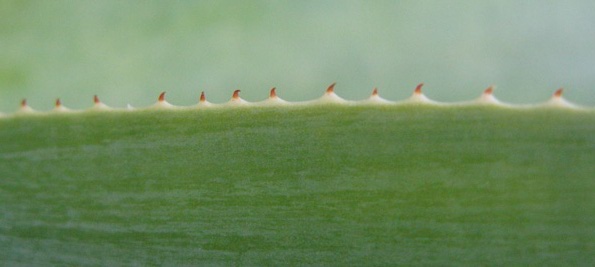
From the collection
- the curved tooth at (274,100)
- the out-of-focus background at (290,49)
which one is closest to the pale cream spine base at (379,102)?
the curved tooth at (274,100)

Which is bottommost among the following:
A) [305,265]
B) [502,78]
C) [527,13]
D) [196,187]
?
[305,265]

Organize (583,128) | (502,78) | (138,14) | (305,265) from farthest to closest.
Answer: (138,14), (502,78), (305,265), (583,128)

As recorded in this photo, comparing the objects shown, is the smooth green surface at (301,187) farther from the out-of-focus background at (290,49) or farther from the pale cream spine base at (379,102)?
the out-of-focus background at (290,49)

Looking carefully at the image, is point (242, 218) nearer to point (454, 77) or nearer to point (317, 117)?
point (317, 117)

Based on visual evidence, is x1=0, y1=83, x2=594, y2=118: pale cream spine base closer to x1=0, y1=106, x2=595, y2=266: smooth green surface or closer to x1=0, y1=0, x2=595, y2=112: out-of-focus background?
x1=0, y1=106, x2=595, y2=266: smooth green surface

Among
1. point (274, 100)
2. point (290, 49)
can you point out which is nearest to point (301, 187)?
point (274, 100)

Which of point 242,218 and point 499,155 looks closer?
point 499,155

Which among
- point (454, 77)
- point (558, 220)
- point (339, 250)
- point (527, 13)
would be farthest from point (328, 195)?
point (527, 13)
